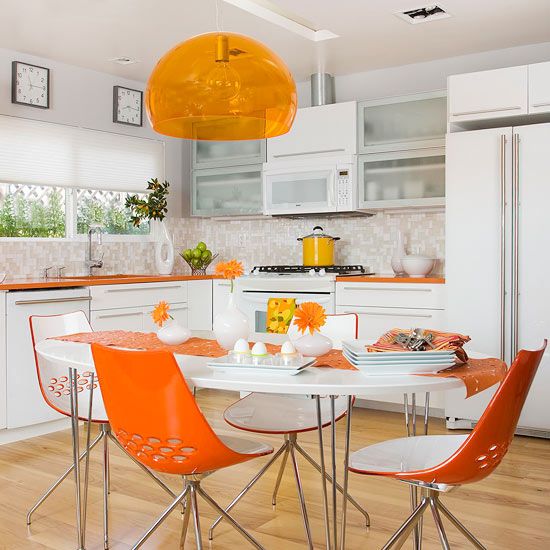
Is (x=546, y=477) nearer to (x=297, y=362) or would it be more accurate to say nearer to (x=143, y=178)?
(x=297, y=362)

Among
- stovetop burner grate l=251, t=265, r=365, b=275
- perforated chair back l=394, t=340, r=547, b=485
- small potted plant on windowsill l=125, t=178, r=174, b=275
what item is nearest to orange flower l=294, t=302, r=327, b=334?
perforated chair back l=394, t=340, r=547, b=485

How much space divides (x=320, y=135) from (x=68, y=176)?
1904 mm

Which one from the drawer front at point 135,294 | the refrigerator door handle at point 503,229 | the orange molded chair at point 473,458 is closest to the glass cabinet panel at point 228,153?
the drawer front at point 135,294

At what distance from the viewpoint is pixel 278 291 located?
519 centimetres

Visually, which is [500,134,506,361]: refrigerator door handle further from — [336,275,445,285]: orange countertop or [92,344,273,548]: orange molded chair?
[92,344,273,548]: orange molded chair

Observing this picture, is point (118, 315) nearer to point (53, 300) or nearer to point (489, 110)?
point (53, 300)

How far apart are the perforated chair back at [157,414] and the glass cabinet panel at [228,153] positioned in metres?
3.69

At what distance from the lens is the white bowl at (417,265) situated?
489cm

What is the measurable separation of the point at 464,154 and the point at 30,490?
10.1 feet

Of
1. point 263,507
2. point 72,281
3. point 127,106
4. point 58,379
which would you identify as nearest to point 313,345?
point 263,507

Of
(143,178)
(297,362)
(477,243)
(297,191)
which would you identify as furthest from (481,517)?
(143,178)

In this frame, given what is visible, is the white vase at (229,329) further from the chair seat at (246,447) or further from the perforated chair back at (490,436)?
the perforated chair back at (490,436)

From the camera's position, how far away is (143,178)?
5926mm

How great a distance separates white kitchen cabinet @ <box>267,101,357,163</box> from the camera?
5148 mm
